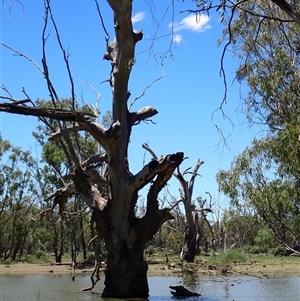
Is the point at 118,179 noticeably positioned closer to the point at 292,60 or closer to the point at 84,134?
the point at 292,60

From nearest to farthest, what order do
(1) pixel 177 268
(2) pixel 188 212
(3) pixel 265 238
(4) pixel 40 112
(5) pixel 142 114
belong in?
(4) pixel 40 112 < (5) pixel 142 114 < (1) pixel 177 268 < (2) pixel 188 212 < (3) pixel 265 238

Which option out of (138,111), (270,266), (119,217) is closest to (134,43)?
(138,111)

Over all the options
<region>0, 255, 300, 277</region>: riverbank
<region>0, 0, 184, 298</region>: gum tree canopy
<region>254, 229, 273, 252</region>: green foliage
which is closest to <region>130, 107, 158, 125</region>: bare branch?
<region>0, 0, 184, 298</region>: gum tree canopy

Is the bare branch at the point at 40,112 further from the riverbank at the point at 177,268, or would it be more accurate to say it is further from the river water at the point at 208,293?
the riverbank at the point at 177,268

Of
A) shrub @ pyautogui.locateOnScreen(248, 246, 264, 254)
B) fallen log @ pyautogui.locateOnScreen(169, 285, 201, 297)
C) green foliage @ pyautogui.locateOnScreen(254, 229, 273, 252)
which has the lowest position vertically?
fallen log @ pyautogui.locateOnScreen(169, 285, 201, 297)

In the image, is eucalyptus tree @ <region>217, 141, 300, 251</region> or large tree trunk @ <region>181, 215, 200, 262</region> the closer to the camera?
eucalyptus tree @ <region>217, 141, 300, 251</region>

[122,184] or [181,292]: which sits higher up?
[122,184]

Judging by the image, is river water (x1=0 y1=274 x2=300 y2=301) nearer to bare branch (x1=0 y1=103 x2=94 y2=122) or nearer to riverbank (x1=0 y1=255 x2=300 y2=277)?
riverbank (x1=0 y1=255 x2=300 y2=277)

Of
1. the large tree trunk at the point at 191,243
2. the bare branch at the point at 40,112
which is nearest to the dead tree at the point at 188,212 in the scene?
the large tree trunk at the point at 191,243

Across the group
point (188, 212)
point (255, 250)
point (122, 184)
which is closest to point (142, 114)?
point (122, 184)

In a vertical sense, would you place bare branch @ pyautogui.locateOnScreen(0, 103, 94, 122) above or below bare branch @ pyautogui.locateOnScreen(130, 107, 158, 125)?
below

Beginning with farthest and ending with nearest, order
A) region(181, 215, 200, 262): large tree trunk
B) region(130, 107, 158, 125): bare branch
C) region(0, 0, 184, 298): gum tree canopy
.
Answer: region(181, 215, 200, 262): large tree trunk < region(130, 107, 158, 125): bare branch < region(0, 0, 184, 298): gum tree canopy

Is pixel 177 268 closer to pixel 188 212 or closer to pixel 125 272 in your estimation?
pixel 188 212

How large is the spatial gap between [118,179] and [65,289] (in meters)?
3.92
